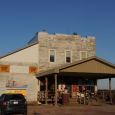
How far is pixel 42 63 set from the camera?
41.2 meters

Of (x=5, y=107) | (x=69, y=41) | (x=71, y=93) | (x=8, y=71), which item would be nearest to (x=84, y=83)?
(x=71, y=93)

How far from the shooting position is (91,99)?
130ft

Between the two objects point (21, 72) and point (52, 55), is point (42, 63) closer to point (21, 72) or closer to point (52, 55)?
point (52, 55)

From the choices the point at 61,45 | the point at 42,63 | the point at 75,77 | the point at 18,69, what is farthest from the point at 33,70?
the point at 75,77

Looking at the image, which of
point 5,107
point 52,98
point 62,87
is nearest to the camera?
point 5,107

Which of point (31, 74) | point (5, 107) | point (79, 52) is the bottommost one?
point (5, 107)

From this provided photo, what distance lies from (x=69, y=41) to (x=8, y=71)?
8.80 metres

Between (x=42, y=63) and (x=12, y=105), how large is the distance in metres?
16.8

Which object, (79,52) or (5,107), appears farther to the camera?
(79,52)

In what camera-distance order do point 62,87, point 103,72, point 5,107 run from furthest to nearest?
point 62,87
point 103,72
point 5,107

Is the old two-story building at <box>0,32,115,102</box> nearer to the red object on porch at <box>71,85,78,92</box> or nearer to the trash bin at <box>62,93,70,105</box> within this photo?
the red object on porch at <box>71,85,78,92</box>

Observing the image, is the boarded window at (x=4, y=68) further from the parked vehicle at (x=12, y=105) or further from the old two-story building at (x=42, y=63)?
the parked vehicle at (x=12, y=105)

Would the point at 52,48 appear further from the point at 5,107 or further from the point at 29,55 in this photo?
the point at 5,107

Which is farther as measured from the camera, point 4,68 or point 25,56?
point 25,56
